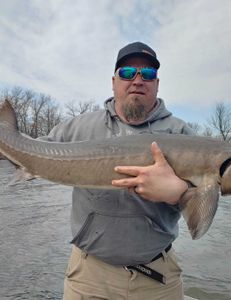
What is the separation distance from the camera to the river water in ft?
25.3

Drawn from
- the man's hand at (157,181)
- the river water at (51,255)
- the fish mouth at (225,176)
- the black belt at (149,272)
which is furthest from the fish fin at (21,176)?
the river water at (51,255)

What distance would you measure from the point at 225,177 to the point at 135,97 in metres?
1.17

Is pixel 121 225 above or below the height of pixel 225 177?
below

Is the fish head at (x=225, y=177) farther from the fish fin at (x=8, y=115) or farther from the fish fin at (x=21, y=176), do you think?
the fish fin at (x=8, y=115)

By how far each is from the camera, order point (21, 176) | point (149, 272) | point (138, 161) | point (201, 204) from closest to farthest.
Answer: point (201, 204), point (138, 161), point (149, 272), point (21, 176)

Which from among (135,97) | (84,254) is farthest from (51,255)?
(135,97)

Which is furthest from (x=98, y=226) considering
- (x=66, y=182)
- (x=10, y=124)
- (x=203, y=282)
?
(x=203, y=282)

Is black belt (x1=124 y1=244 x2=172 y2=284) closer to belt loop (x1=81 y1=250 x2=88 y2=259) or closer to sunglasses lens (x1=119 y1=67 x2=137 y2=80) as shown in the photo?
belt loop (x1=81 y1=250 x2=88 y2=259)

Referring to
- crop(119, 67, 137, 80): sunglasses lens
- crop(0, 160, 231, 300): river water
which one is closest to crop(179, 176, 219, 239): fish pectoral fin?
crop(119, 67, 137, 80): sunglasses lens

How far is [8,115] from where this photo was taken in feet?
12.4

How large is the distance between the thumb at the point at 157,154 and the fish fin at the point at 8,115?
143 cm

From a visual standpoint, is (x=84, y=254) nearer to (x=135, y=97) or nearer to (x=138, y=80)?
(x=135, y=97)

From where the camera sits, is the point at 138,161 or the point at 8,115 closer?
the point at 138,161

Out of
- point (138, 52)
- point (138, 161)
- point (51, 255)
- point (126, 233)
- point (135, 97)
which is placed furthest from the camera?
point (51, 255)
